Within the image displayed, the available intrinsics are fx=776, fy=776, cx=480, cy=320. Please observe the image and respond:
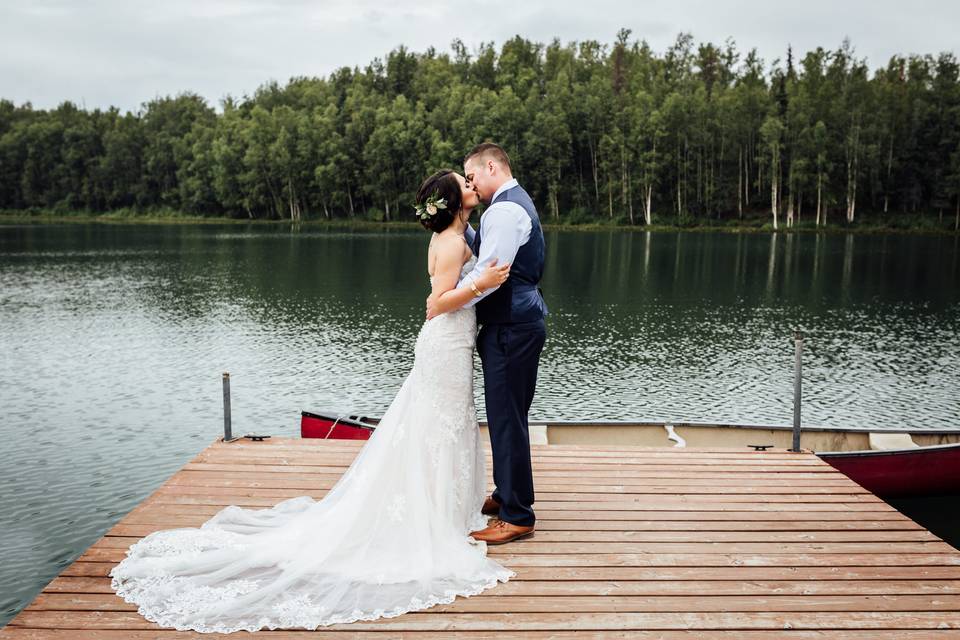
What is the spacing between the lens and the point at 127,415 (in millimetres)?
14969

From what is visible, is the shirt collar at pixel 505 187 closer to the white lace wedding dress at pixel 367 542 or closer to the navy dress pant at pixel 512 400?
the white lace wedding dress at pixel 367 542

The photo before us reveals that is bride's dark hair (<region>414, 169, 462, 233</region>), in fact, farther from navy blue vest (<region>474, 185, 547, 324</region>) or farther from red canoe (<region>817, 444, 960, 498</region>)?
red canoe (<region>817, 444, 960, 498</region>)

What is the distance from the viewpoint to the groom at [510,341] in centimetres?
511

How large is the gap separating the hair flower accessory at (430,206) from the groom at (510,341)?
0.86ft

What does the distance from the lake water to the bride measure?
13.2 feet

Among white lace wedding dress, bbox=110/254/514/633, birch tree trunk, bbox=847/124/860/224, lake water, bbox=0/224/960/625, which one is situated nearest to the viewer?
white lace wedding dress, bbox=110/254/514/633

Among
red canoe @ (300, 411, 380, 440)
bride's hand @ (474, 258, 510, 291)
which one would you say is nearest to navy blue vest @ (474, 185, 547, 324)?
bride's hand @ (474, 258, 510, 291)

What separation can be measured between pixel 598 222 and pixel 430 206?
74.2 meters

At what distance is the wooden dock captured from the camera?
412 cm

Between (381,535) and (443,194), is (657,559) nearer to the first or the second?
(381,535)

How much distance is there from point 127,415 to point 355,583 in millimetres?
12040

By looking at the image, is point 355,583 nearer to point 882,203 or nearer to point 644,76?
point 882,203

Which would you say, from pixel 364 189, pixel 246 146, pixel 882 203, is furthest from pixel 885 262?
pixel 246 146

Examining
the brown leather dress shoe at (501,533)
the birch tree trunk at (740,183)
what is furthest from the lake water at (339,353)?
the birch tree trunk at (740,183)
